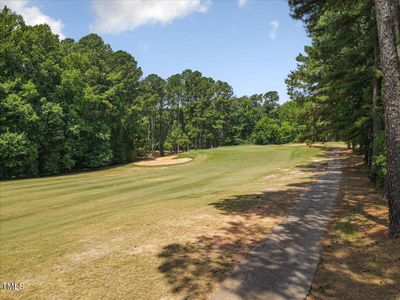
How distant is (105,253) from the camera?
752cm

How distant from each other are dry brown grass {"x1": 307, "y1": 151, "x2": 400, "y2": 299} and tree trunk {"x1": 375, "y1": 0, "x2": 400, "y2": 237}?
0.82 meters

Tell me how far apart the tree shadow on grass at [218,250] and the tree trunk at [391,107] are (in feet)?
10.3

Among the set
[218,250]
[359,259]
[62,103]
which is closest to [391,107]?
[359,259]

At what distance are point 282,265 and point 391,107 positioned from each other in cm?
472

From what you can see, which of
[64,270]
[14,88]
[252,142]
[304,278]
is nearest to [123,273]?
[64,270]

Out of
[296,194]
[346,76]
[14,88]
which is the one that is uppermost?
[14,88]

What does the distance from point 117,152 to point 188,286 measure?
163 ft

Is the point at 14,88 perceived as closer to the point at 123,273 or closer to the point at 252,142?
the point at 123,273

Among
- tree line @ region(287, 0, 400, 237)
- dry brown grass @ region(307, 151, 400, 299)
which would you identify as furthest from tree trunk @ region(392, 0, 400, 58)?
dry brown grass @ region(307, 151, 400, 299)

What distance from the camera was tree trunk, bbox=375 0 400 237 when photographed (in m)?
7.86

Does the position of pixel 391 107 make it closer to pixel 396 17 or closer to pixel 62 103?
pixel 396 17

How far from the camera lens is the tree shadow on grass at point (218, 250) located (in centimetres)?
584

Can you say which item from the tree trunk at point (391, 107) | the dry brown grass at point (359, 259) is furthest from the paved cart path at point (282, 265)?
the tree trunk at point (391, 107)

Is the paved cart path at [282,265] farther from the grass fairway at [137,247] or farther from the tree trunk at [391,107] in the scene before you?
the tree trunk at [391,107]
